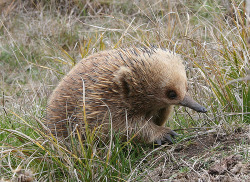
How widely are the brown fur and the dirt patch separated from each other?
1.01 ft

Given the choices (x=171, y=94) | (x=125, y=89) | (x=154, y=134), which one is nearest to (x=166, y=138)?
(x=154, y=134)

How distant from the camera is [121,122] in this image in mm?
2916

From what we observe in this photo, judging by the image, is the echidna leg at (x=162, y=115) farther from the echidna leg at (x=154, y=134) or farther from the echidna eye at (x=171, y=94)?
the echidna eye at (x=171, y=94)

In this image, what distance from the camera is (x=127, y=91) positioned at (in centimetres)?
290

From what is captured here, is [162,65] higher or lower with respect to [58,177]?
higher

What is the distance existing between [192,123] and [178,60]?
0.77 m

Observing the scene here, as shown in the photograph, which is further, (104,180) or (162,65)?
(162,65)

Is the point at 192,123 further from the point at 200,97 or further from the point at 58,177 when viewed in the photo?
the point at 58,177

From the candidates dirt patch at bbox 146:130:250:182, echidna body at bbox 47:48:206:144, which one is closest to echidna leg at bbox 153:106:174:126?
echidna body at bbox 47:48:206:144

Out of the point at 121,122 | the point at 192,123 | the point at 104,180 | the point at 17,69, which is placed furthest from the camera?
the point at 17,69

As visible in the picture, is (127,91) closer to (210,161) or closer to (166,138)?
(166,138)

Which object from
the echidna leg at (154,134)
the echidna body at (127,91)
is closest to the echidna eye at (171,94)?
the echidna body at (127,91)

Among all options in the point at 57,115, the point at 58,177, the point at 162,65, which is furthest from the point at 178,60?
the point at 58,177

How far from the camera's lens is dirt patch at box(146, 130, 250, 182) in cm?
228
